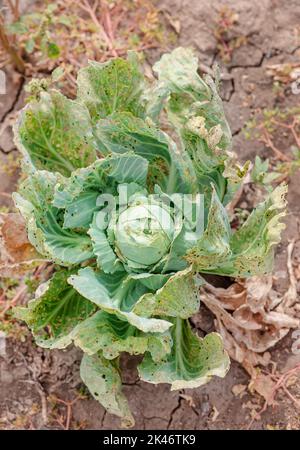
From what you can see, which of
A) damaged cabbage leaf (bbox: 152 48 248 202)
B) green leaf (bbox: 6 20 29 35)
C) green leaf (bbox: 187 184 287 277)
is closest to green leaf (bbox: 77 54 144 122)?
damaged cabbage leaf (bbox: 152 48 248 202)

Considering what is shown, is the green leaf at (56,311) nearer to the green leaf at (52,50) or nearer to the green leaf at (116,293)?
the green leaf at (116,293)

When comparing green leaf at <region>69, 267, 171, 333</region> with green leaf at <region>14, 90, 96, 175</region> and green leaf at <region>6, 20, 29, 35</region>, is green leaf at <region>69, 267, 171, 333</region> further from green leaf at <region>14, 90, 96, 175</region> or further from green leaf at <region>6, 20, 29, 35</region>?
green leaf at <region>6, 20, 29, 35</region>

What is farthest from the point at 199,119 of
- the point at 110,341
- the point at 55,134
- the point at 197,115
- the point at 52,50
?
Answer: the point at 52,50

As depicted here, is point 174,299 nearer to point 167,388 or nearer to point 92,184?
point 92,184

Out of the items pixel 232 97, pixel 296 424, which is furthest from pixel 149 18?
pixel 296 424

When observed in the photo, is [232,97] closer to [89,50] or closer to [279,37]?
[279,37]

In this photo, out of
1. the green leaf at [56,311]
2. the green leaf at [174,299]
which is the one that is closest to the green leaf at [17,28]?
the green leaf at [56,311]

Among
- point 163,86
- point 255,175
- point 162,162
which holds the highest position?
point 163,86
